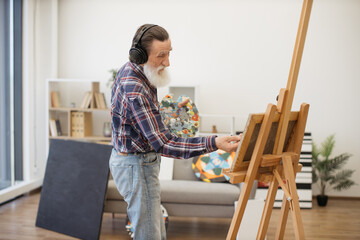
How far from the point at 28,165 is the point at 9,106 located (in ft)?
2.66

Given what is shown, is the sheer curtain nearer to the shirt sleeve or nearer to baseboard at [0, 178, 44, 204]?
baseboard at [0, 178, 44, 204]

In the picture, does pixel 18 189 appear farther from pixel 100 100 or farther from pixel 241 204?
pixel 241 204

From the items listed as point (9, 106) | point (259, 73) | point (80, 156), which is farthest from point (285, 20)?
point (9, 106)

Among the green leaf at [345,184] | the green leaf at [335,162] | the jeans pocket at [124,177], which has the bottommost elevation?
the green leaf at [345,184]

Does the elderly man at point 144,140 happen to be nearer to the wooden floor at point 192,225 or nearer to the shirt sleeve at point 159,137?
the shirt sleeve at point 159,137

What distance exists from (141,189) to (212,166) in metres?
2.29

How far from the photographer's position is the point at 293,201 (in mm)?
1836

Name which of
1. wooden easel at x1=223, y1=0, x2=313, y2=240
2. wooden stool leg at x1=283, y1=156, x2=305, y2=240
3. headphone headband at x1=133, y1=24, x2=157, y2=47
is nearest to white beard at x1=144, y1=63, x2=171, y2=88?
headphone headband at x1=133, y1=24, x2=157, y2=47

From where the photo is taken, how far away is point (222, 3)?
16.9 feet

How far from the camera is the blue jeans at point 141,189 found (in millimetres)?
1782

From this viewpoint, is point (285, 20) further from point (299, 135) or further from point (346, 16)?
point (299, 135)

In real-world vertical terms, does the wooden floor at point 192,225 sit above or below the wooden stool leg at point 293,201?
below

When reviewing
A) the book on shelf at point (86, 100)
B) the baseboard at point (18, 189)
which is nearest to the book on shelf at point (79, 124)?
the book on shelf at point (86, 100)

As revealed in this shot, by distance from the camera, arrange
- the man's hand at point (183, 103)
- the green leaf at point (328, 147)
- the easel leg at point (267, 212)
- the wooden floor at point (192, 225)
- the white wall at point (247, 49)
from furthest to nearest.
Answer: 1. the white wall at point (247, 49)
2. the green leaf at point (328, 147)
3. the wooden floor at point (192, 225)
4. the man's hand at point (183, 103)
5. the easel leg at point (267, 212)
